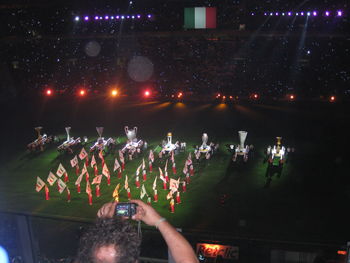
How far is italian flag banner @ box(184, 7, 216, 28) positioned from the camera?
28520 mm

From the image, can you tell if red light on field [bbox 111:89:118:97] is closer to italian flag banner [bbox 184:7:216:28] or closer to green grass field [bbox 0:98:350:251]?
green grass field [bbox 0:98:350:251]

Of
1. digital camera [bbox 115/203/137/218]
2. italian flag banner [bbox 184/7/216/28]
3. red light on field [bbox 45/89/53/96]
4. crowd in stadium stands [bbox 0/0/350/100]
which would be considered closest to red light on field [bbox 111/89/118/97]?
crowd in stadium stands [bbox 0/0/350/100]

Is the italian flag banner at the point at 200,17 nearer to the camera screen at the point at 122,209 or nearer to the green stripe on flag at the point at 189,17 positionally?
the green stripe on flag at the point at 189,17

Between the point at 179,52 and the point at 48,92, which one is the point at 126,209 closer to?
the point at 179,52

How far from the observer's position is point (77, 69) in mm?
34219

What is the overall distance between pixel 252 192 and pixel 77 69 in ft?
86.1

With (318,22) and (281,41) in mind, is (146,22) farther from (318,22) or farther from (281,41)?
(318,22)

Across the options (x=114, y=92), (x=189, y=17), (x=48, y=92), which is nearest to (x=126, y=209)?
(x=189, y=17)

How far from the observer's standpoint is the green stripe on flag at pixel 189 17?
1141 inches

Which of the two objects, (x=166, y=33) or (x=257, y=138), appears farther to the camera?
(x=166, y=33)

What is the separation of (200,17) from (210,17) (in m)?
0.88

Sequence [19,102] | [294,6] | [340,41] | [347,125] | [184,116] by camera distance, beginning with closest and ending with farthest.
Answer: [347,125] < [184,116] < [294,6] < [340,41] < [19,102]

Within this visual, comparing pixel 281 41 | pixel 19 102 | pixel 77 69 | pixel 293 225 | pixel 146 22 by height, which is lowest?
pixel 293 225

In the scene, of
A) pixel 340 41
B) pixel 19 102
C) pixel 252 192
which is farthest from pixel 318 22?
pixel 19 102
